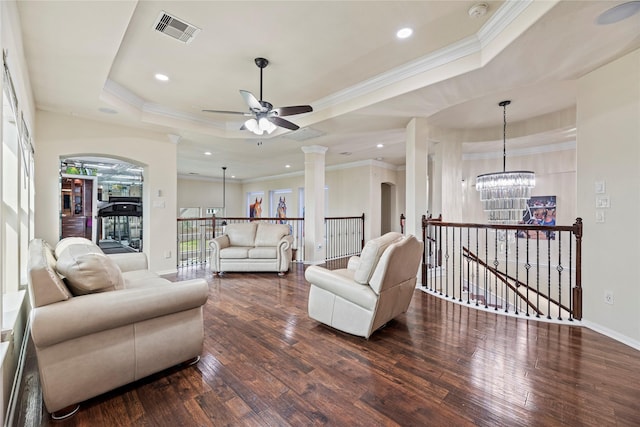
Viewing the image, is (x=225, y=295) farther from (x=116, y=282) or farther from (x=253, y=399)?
(x=253, y=399)

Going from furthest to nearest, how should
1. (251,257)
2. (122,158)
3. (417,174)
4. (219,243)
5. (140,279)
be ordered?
1. (219,243)
2. (251,257)
3. (122,158)
4. (417,174)
5. (140,279)

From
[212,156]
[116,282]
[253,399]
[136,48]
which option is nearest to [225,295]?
[116,282]

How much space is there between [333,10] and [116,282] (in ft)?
9.14

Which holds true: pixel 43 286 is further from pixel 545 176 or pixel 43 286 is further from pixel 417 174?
pixel 545 176

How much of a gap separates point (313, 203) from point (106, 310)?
476 cm

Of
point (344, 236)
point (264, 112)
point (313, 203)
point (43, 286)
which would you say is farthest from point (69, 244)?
point (344, 236)

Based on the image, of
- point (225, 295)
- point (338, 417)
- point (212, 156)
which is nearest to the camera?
point (338, 417)

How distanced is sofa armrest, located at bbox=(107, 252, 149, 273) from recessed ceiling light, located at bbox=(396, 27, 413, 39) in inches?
155

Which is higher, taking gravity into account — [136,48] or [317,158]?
[136,48]

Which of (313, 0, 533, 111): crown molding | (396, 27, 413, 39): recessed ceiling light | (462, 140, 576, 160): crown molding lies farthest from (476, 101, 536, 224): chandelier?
(396, 27, 413, 39): recessed ceiling light

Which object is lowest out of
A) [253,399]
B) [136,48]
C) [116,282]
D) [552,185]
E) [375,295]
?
[253,399]

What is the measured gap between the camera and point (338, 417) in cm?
165

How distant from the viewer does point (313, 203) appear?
246 inches

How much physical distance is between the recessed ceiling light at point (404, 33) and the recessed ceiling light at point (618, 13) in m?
1.39
